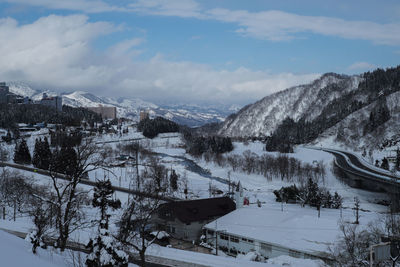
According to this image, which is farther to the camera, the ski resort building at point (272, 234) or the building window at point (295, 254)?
the ski resort building at point (272, 234)

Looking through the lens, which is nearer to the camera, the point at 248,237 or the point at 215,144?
the point at 248,237

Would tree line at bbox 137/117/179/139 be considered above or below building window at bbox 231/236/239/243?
above

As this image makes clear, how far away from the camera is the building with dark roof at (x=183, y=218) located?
30.1 metres

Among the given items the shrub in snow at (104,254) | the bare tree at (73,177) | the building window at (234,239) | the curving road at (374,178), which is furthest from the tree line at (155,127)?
the shrub in snow at (104,254)

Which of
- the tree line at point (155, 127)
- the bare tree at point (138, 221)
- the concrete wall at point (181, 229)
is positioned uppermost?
the bare tree at point (138, 221)

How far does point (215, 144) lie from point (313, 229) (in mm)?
77830

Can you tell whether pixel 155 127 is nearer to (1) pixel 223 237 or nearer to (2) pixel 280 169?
(2) pixel 280 169

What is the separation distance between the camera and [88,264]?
1005 cm

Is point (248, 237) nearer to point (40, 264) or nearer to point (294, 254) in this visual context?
point (294, 254)

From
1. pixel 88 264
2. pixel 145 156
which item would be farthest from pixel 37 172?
pixel 88 264

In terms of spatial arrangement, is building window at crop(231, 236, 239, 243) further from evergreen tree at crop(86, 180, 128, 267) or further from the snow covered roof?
evergreen tree at crop(86, 180, 128, 267)

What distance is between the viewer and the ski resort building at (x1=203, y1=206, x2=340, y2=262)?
2320cm

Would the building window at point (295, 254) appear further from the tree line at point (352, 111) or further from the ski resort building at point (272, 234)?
the tree line at point (352, 111)

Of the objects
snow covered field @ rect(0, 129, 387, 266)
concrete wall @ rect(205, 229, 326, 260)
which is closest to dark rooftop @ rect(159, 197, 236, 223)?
snow covered field @ rect(0, 129, 387, 266)
